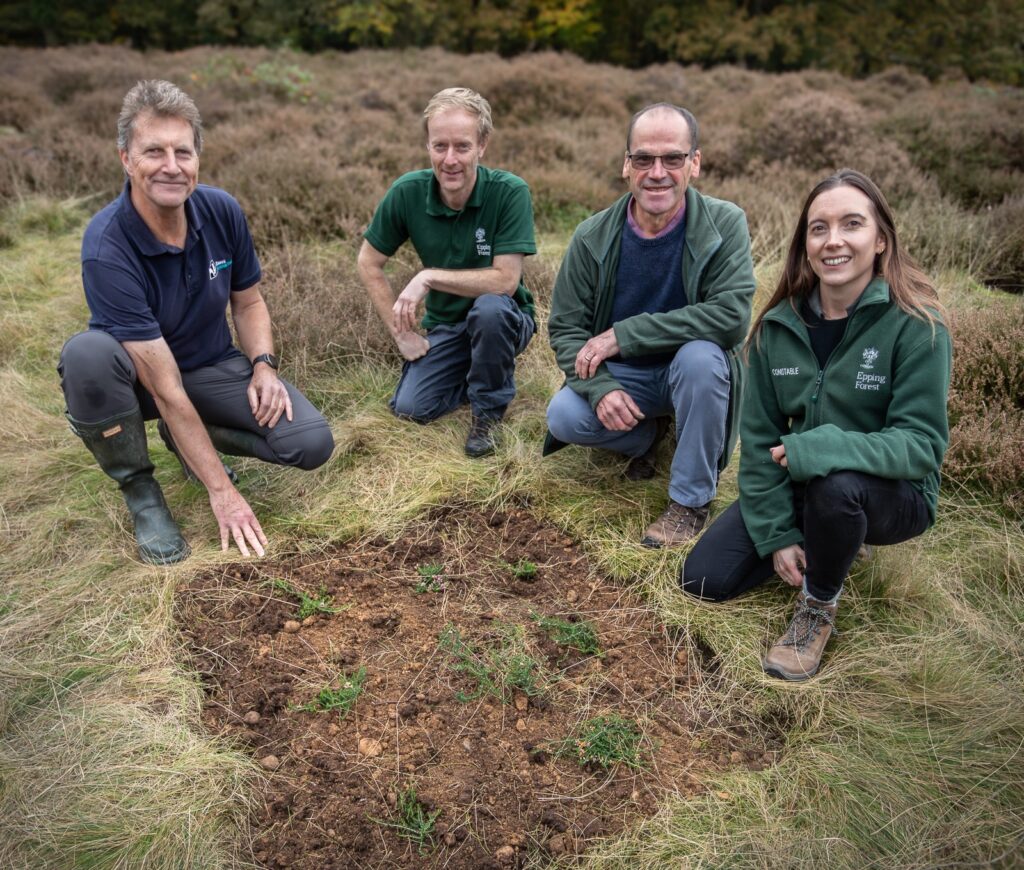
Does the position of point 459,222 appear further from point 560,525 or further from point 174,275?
point 560,525

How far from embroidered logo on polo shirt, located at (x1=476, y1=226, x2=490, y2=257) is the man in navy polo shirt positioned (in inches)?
40.8

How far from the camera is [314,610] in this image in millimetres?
2982

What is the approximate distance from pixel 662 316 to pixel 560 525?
0.97 metres

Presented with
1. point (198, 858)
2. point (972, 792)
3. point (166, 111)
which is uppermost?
point (166, 111)

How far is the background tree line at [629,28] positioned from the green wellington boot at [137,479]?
17.9 m

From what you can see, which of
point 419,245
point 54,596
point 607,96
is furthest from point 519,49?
point 54,596

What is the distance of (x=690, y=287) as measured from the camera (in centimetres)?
329

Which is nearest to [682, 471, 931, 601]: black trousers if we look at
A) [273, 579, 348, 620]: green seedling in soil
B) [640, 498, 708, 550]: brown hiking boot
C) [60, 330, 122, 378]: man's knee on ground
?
[640, 498, 708, 550]: brown hiking boot

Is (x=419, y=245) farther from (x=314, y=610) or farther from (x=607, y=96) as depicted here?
(x=607, y=96)

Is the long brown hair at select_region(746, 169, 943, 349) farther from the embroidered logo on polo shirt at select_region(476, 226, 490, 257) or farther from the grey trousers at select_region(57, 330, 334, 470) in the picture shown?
the grey trousers at select_region(57, 330, 334, 470)

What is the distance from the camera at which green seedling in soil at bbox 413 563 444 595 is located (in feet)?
10.2

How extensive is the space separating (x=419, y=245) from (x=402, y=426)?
3.00 ft

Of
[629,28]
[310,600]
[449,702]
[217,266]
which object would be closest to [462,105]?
[217,266]

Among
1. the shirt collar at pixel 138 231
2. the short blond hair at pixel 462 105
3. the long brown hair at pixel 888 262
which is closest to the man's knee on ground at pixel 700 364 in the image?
the long brown hair at pixel 888 262
